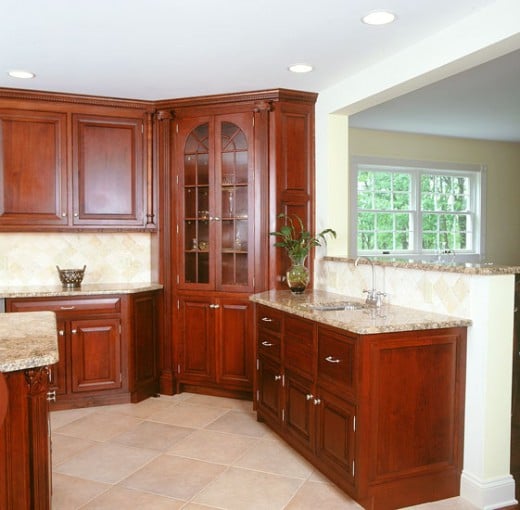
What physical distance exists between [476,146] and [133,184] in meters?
4.66

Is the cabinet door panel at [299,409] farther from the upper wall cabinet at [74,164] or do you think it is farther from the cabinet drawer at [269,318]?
the upper wall cabinet at [74,164]

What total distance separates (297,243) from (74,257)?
1.98 metres

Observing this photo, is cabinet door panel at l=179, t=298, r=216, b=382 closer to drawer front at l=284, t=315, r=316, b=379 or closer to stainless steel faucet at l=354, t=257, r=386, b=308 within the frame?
drawer front at l=284, t=315, r=316, b=379

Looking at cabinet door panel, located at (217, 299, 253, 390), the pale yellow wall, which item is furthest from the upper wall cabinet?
the pale yellow wall

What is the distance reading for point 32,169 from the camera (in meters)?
4.02

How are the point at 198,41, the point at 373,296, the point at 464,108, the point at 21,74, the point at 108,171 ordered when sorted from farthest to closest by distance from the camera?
the point at 464,108
the point at 108,171
the point at 21,74
the point at 373,296
the point at 198,41

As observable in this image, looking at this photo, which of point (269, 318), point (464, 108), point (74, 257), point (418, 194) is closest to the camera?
point (269, 318)

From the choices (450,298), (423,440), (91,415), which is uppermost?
(450,298)

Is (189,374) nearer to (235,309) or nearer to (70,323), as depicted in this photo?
(235,309)

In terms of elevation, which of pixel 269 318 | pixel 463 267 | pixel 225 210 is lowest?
pixel 269 318

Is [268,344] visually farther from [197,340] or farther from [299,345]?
[197,340]

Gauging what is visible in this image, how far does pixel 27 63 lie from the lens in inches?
130

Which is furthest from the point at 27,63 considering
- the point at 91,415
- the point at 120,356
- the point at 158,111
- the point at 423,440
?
the point at 423,440

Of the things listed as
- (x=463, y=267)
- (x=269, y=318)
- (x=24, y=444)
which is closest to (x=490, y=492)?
(x=463, y=267)
